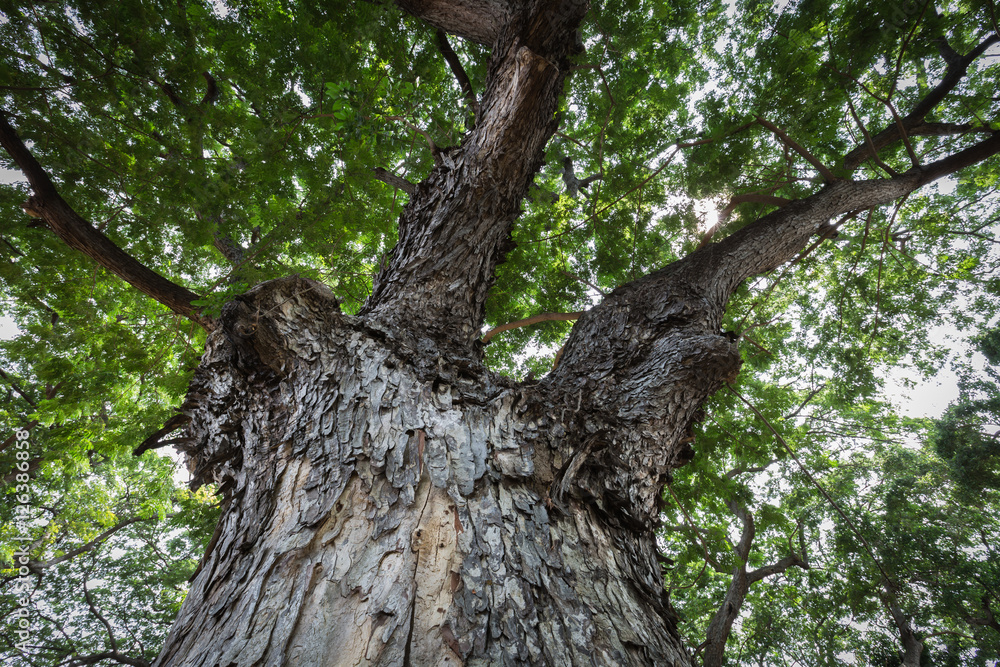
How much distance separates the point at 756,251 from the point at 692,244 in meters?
1.77

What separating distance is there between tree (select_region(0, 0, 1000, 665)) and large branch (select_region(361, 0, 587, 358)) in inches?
0.7

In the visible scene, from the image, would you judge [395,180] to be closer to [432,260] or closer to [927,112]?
[432,260]

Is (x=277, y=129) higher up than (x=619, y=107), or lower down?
lower down

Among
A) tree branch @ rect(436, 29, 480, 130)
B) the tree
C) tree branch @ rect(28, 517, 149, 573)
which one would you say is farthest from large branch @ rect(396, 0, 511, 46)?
tree branch @ rect(28, 517, 149, 573)

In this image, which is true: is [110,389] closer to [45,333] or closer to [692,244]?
[45,333]

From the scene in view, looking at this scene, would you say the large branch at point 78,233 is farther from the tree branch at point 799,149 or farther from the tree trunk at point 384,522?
the tree branch at point 799,149

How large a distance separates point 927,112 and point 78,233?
761 centimetres

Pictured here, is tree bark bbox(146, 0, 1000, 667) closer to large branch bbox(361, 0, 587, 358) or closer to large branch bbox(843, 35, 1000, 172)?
large branch bbox(361, 0, 587, 358)

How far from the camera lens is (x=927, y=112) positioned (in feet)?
14.1

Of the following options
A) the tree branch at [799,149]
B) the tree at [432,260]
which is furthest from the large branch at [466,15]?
the tree branch at [799,149]

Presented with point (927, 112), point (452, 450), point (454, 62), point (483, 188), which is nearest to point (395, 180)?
point (483, 188)

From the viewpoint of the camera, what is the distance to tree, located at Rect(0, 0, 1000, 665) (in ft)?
3.51

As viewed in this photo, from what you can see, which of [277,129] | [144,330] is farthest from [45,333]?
[277,129]

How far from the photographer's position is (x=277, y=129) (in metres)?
3.24
